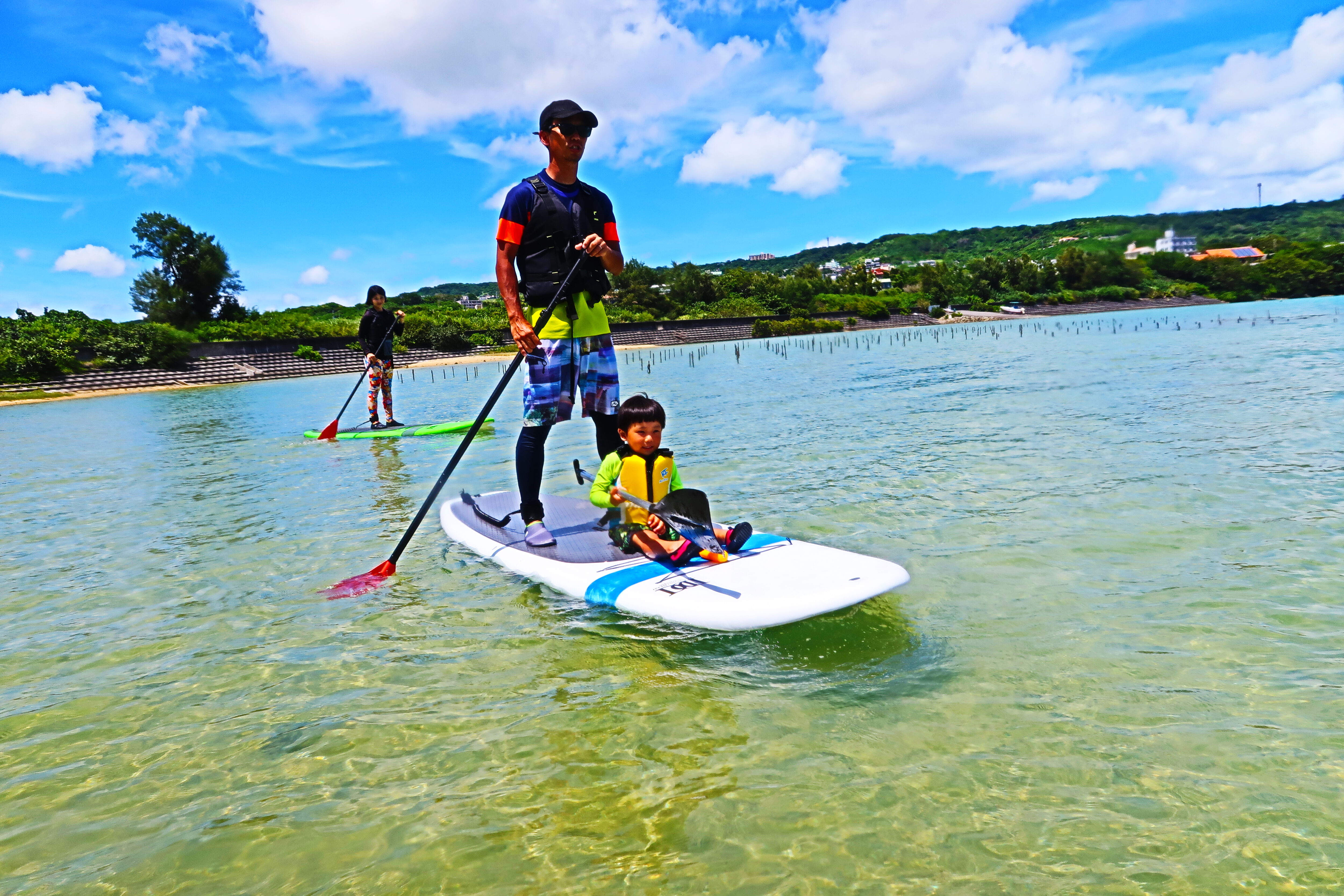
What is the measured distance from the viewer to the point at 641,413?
204 inches

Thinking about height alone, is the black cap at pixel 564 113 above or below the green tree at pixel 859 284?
below

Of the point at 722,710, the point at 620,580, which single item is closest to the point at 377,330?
the point at 620,580

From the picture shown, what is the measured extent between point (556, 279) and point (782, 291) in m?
116

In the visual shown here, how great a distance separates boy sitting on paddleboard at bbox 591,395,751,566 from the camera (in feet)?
16.6

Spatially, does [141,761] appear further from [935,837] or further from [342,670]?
[935,837]

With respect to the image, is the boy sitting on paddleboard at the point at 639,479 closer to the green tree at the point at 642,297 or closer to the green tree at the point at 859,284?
the green tree at the point at 642,297

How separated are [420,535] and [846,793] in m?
5.26

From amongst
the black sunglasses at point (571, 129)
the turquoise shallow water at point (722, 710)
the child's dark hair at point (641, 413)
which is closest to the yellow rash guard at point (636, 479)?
the child's dark hair at point (641, 413)

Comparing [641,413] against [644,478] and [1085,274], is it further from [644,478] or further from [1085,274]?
[1085,274]

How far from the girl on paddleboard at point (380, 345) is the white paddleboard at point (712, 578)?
10078mm

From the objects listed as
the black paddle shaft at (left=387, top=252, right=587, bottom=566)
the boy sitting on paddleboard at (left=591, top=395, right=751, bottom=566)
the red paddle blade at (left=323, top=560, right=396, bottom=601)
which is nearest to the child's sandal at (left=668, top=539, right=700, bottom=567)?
the boy sitting on paddleboard at (left=591, top=395, right=751, bottom=566)

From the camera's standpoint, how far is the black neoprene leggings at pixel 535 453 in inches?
227

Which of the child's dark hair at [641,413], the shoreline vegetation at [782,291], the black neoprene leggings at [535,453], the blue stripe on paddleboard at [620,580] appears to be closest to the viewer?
the blue stripe on paddleboard at [620,580]

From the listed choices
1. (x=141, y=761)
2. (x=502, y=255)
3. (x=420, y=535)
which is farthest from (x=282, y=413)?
(x=141, y=761)
